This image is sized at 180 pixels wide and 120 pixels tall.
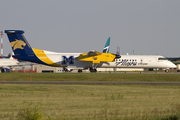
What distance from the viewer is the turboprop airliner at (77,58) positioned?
5824 cm

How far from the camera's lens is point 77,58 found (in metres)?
59.9

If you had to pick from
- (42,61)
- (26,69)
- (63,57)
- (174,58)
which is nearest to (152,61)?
(63,57)

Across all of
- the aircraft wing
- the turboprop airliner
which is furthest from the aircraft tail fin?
the aircraft wing

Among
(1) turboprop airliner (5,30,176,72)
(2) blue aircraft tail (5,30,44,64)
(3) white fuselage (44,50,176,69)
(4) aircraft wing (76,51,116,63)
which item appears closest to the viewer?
(2) blue aircraft tail (5,30,44,64)

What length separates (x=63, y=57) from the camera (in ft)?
197

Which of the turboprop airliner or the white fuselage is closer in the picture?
the turboprop airliner

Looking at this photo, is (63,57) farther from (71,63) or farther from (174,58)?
(174,58)

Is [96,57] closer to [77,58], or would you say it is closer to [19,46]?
[77,58]

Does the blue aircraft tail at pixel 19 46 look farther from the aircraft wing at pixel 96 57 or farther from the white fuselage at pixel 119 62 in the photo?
the aircraft wing at pixel 96 57

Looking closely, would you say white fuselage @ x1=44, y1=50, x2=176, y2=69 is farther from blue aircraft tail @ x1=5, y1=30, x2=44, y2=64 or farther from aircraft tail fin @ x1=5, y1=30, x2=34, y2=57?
aircraft tail fin @ x1=5, y1=30, x2=34, y2=57

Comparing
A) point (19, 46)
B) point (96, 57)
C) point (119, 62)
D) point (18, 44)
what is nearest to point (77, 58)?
point (96, 57)

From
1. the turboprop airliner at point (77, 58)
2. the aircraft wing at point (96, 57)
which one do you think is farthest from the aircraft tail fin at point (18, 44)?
the aircraft wing at point (96, 57)

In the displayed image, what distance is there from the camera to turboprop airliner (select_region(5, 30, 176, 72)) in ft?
191

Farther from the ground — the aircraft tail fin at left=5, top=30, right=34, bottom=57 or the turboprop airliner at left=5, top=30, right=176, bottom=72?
the aircraft tail fin at left=5, top=30, right=34, bottom=57
